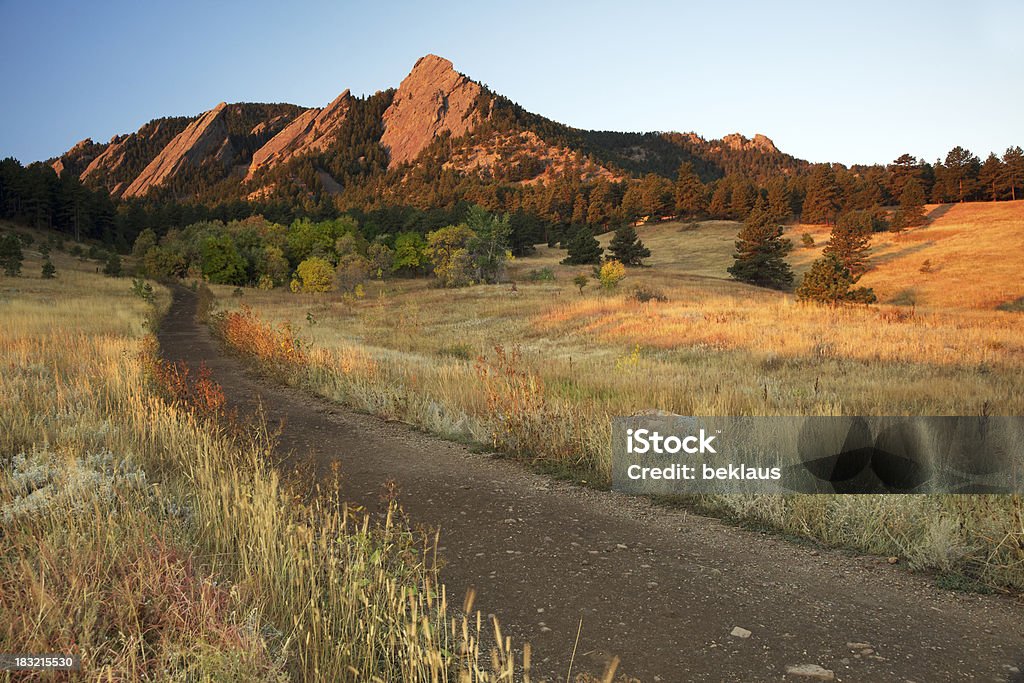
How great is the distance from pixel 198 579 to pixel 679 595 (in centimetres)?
311

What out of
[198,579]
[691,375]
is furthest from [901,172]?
[198,579]

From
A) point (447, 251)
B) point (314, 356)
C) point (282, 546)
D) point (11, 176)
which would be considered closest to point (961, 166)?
point (447, 251)

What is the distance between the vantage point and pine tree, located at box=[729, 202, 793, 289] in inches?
2202

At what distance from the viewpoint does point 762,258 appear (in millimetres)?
55594

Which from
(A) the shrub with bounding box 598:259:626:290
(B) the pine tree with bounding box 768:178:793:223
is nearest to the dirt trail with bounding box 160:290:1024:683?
(A) the shrub with bounding box 598:259:626:290

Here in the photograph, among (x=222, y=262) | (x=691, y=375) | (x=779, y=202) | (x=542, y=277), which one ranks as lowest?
(x=691, y=375)

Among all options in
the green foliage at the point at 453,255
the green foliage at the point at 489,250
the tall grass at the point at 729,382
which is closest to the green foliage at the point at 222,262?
the green foliage at the point at 453,255

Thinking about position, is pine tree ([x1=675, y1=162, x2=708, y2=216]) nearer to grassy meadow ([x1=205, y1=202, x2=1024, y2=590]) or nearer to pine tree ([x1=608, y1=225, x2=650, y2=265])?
pine tree ([x1=608, y1=225, x2=650, y2=265])

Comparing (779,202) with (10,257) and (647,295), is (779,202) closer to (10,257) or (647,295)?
(647,295)

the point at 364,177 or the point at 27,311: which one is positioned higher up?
the point at 364,177

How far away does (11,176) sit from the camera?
8469 centimetres

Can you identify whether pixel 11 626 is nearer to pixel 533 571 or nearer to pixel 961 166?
pixel 533 571

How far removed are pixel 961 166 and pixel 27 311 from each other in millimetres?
105458

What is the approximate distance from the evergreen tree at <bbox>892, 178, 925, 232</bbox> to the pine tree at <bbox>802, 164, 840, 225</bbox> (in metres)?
11.4
